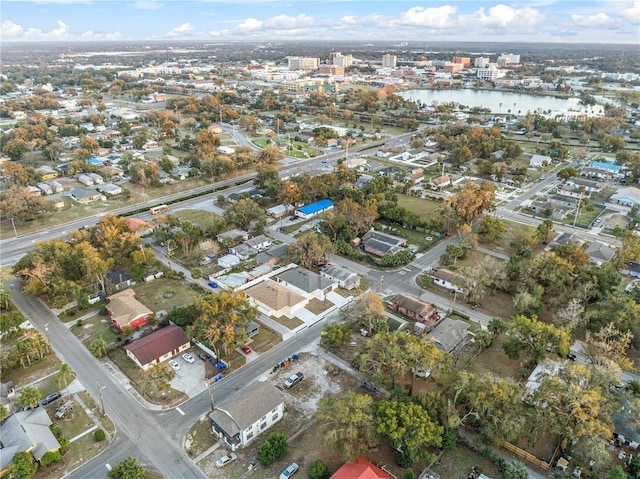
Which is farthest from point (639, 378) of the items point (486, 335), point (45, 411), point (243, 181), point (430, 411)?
point (243, 181)

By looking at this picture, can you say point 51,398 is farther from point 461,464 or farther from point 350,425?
point 461,464

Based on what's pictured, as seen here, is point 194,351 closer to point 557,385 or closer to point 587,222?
point 557,385

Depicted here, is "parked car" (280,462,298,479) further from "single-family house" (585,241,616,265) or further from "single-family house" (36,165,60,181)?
"single-family house" (36,165,60,181)

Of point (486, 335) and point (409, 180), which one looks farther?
point (409, 180)

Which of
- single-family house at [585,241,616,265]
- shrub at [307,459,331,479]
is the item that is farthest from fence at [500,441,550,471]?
single-family house at [585,241,616,265]

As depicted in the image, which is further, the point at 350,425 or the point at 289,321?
the point at 289,321

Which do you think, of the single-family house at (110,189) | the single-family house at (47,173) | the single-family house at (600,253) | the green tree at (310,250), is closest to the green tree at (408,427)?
the green tree at (310,250)

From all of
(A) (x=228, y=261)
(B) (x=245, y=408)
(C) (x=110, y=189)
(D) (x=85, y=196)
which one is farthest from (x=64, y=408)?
(C) (x=110, y=189)
